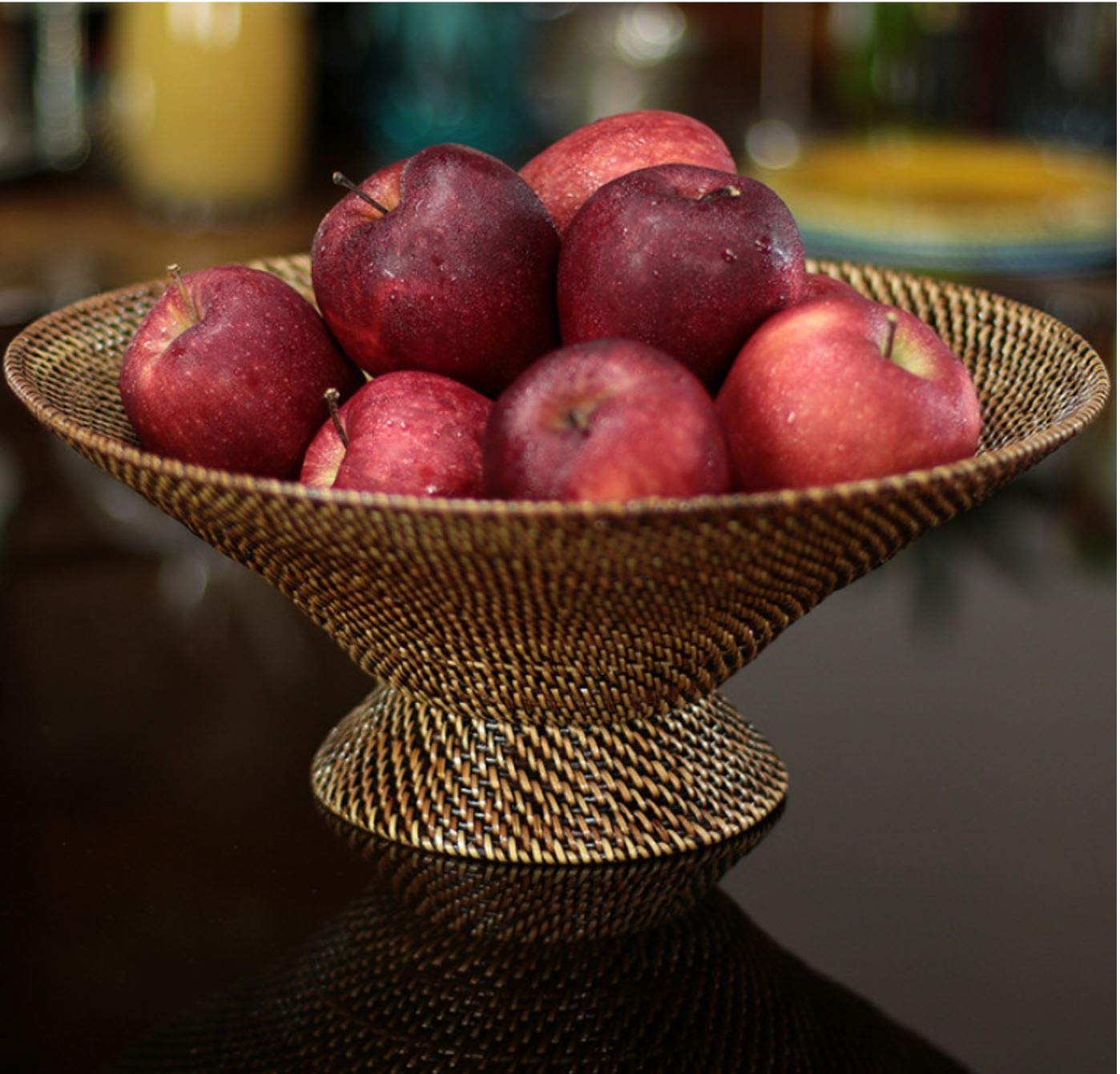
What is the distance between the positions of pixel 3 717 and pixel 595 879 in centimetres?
27

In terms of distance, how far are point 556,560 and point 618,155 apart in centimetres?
27

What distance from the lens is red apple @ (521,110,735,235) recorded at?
69 cm

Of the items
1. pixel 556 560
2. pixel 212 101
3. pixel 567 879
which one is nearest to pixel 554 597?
pixel 556 560

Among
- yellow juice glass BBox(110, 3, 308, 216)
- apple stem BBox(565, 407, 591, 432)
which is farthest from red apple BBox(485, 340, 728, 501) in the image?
yellow juice glass BBox(110, 3, 308, 216)

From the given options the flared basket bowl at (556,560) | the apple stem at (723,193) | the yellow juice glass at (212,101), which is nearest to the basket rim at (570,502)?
the flared basket bowl at (556,560)

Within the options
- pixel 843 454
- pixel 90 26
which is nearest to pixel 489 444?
pixel 843 454

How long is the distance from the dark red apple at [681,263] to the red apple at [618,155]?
8 centimetres

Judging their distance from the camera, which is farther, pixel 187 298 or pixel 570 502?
pixel 187 298

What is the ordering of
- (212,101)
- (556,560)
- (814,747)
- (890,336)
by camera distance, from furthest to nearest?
(212,101) → (814,747) → (890,336) → (556,560)

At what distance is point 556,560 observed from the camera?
475 millimetres

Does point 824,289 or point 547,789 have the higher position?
point 824,289

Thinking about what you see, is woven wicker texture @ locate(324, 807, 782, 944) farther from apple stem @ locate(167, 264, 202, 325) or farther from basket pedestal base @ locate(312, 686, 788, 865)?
apple stem @ locate(167, 264, 202, 325)

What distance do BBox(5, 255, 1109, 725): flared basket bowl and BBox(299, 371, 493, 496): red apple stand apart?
47 mm

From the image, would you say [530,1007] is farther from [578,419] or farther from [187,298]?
[187,298]
